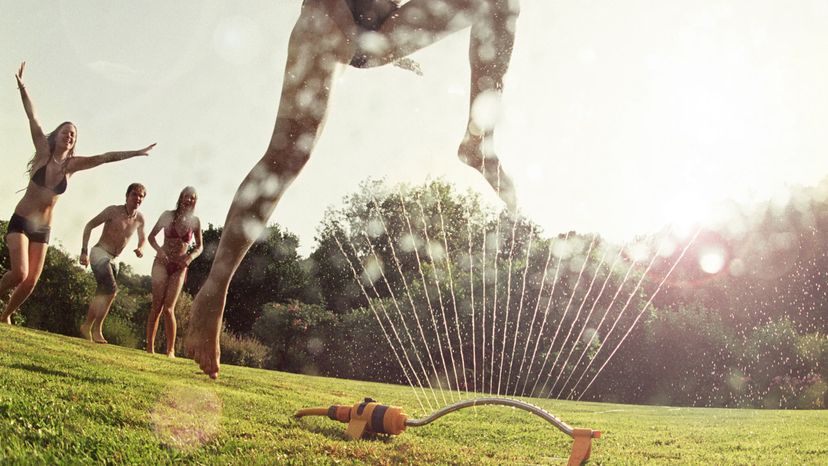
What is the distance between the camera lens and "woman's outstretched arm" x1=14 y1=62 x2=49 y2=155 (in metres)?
5.46

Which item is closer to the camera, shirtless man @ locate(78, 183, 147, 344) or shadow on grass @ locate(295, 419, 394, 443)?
shadow on grass @ locate(295, 419, 394, 443)

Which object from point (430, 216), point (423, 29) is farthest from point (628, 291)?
point (430, 216)

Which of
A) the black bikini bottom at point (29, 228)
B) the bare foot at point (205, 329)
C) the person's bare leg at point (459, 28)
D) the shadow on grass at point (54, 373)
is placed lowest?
the shadow on grass at point (54, 373)

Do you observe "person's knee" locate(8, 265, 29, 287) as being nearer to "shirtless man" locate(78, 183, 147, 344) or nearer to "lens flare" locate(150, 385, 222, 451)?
"shirtless man" locate(78, 183, 147, 344)

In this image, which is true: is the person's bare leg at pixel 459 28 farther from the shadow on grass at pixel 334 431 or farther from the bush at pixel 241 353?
the bush at pixel 241 353

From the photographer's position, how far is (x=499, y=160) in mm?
3514

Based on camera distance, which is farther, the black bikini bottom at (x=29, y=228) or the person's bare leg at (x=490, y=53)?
the black bikini bottom at (x=29, y=228)

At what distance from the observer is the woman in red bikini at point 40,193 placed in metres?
5.62

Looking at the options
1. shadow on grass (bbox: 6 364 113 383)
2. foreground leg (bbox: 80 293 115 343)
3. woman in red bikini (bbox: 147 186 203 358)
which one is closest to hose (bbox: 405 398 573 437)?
shadow on grass (bbox: 6 364 113 383)

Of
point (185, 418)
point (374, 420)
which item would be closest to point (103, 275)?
point (185, 418)

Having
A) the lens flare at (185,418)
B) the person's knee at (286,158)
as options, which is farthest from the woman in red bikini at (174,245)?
the person's knee at (286,158)

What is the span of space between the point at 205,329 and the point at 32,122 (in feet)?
11.5

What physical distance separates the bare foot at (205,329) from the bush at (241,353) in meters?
9.56

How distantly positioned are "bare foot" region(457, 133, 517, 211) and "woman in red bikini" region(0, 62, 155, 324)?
3.22 m
